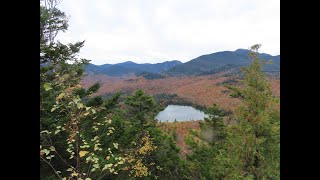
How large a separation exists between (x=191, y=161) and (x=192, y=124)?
16.5 meters

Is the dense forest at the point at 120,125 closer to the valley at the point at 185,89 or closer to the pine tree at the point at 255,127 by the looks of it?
the pine tree at the point at 255,127

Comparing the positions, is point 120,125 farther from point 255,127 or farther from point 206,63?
point 206,63

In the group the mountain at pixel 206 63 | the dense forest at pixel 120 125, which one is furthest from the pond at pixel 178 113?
the mountain at pixel 206 63

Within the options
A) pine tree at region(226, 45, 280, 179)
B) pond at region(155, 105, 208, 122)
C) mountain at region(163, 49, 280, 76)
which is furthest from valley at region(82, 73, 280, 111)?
mountain at region(163, 49, 280, 76)

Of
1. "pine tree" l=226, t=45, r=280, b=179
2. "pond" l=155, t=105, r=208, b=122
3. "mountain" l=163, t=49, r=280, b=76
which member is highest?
"mountain" l=163, t=49, r=280, b=76

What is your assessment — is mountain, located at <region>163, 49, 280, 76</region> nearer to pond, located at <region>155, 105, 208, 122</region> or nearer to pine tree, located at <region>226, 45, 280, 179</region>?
pond, located at <region>155, 105, 208, 122</region>

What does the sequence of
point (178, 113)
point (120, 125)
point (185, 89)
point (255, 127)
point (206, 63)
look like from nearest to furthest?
point (255, 127) → point (120, 125) → point (178, 113) → point (185, 89) → point (206, 63)

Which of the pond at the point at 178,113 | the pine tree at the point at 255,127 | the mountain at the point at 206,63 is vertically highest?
the mountain at the point at 206,63

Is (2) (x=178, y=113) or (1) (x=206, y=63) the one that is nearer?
(2) (x=178, y=113)

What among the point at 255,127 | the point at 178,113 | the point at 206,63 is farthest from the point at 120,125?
the point at 206,63
